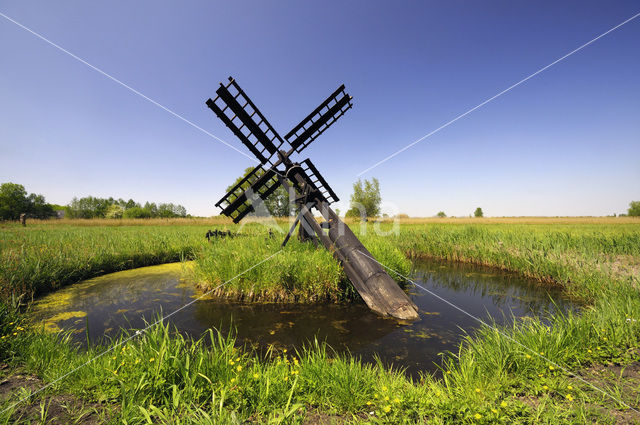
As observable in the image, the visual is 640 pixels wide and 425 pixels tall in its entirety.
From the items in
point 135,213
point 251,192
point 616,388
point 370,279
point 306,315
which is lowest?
point 306,315

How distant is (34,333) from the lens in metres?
4.05

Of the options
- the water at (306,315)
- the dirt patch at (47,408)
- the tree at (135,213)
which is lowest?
the water at (306,315)

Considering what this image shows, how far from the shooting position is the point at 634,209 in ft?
246

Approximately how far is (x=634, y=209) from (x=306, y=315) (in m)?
123

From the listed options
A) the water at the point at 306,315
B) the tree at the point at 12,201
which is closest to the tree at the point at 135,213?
the tree at the point at 12,201

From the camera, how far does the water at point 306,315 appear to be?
185 inches

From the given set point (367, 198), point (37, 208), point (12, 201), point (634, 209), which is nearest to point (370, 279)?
point (367, 198)

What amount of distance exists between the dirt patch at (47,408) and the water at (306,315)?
212cm

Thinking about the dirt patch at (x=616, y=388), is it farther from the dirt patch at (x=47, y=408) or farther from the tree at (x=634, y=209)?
the tree at (x=634, y=209)

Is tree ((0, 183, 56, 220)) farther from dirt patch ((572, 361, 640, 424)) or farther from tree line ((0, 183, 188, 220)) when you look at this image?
dirt patch ((572, 361, 640, 424))

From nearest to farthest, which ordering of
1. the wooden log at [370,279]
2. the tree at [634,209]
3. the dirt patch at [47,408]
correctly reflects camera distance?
the dirt patch at [47,408], the wooden log at [370,279], the tree at [634,209]

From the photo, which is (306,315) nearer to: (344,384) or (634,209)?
(344,384)

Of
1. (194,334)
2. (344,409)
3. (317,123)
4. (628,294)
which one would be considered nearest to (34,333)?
(194,334)

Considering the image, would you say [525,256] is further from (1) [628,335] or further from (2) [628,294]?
(1) [628,335]
